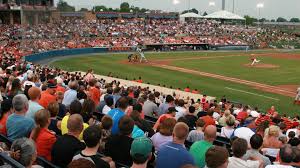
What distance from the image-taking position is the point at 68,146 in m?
6.26

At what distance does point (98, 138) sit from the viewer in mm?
5754

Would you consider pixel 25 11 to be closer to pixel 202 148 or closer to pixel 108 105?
pixel 108 105

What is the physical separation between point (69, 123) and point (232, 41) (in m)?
71.7

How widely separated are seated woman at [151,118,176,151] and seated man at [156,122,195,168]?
30.8 inches

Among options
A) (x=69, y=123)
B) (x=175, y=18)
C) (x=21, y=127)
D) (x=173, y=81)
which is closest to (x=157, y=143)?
(x=69, y=123)

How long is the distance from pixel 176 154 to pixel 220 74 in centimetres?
3509

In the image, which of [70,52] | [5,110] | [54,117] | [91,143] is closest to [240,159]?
[91,143]

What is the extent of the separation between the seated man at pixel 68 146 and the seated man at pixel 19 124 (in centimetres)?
111

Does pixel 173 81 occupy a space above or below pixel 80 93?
below

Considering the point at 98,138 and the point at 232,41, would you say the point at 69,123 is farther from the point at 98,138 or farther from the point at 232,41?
the point at 232,41

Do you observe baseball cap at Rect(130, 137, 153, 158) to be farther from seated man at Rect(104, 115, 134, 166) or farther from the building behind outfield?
the building behind outfield

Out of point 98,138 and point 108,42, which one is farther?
point 108,42

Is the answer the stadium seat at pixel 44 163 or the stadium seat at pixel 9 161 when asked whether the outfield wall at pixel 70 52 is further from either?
the stadium seat at pixel 9 161

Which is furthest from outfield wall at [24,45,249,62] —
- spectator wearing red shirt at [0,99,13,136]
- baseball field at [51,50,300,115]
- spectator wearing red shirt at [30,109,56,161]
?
spectator wearing red shirt at [30,109,56,161]
